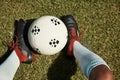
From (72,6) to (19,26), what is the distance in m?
0.91

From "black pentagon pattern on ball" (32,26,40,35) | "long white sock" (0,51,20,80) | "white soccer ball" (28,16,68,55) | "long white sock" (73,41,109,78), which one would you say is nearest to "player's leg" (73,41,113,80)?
"long white sock" (73,41,109,78)

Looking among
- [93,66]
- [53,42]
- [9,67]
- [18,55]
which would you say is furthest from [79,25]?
[9,67]

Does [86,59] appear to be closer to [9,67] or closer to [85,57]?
[85,57]

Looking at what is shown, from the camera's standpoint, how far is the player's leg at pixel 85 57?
319 centimetres

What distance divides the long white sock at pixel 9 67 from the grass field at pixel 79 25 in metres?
0.29

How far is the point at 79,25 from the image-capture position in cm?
443

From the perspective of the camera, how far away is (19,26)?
4266mm

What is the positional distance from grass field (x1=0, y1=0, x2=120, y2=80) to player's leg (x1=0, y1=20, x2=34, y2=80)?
0.14 metres

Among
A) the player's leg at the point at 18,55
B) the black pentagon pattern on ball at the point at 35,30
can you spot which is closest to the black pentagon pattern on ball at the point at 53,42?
the black pentagon pattern on ball at the point at 35,30

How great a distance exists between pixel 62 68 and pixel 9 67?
926 mm

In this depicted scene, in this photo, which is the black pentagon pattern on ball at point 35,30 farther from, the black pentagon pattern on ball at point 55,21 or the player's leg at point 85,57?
the player's leg at point 85,57

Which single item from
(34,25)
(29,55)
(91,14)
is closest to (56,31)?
(34,25)

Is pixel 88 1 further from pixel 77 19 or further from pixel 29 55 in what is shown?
pixel 29 55

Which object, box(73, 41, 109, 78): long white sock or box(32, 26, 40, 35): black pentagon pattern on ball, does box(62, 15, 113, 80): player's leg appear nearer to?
box(73, 41, 109, 78): long white sock
